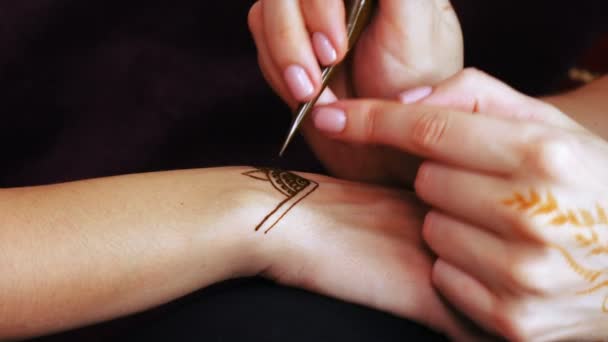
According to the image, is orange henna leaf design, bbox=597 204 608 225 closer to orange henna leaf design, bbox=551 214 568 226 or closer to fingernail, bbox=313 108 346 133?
orange henna leaf design, bbox=551 214 568 226

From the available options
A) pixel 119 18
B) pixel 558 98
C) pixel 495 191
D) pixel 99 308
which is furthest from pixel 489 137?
pixel 119 18

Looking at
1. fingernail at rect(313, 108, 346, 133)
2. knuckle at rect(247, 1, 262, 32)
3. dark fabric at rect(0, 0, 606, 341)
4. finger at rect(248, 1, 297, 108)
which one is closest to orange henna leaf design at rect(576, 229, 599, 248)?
fingernail at rect(313, 108, 346, 133)

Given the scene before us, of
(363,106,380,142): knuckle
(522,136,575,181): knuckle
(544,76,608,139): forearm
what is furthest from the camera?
(544,76,608,139): forearm

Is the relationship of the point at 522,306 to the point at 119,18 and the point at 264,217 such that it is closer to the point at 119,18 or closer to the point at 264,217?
the point at 264,217

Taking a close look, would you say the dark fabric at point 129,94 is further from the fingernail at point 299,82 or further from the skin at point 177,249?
the fingernail at point 299,82

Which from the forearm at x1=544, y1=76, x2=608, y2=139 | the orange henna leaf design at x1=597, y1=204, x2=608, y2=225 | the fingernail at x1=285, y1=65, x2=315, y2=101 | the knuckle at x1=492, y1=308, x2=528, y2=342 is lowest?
the knuckle at x1=492, y1=308, x2=528, y2=342

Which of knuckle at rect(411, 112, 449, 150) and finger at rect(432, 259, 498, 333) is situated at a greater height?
knuckle at rect(411, 112, 449, 150)

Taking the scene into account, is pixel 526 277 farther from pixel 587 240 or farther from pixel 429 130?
pixel 429 130
